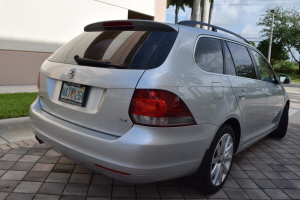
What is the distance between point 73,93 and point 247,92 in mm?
2010

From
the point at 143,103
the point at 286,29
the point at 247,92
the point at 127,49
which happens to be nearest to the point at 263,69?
the point at 247,92

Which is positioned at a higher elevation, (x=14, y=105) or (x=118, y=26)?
(x=118, y=26)

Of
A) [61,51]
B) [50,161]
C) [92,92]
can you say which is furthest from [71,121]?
[50,161]

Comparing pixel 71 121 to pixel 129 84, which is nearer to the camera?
pixel 129 84

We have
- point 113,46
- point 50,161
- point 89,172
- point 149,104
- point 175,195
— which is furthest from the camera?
point 50,161

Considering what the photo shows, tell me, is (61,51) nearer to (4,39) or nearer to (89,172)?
(89,172)

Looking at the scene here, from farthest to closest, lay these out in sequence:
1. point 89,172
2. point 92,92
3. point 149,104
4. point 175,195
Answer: point 89,172
point 175,195
point 92,92
point 149,104

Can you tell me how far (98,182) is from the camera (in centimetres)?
307

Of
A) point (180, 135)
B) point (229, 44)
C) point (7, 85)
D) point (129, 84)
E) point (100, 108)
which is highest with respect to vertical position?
point (229, 44)

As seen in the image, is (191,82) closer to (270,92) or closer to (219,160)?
(219,160)

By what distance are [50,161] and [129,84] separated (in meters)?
1.88

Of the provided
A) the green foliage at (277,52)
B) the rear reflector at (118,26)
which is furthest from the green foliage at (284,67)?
the rear reflector at (118,26)

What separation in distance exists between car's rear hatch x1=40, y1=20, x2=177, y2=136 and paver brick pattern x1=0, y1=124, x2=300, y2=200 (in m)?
0.77

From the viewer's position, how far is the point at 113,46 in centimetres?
263
